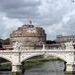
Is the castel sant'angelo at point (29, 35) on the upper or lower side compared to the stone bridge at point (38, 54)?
upper

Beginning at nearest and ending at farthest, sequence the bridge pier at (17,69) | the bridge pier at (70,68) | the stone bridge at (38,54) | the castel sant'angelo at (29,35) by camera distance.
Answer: the stone bridge at (38,54), the bridge pier at (70,68), the bridge pier at (17,69), the castel sant'angelo at (29,35)

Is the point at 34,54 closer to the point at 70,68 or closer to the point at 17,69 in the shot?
the point at 17,69

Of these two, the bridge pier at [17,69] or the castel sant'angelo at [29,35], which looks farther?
the castel sant'angelo at [29,35]

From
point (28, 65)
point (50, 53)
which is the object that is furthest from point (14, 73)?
point (28, 65)

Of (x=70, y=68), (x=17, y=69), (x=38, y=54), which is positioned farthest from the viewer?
(x=17, y=69)

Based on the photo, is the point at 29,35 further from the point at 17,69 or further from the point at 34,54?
the point at 34,54

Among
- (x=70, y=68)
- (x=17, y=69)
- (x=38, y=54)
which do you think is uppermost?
(x=38, y=54)

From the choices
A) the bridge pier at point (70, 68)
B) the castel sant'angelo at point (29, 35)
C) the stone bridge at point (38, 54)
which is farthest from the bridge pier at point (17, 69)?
the castel sant'angelo at point (29, 35)

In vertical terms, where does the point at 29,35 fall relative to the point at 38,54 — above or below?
above

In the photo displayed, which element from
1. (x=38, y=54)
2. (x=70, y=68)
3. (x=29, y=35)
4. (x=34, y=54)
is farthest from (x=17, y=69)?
(x=29, y=35)

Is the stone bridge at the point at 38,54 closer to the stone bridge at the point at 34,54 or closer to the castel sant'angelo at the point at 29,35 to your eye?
the stone bridge at the point at 34,54

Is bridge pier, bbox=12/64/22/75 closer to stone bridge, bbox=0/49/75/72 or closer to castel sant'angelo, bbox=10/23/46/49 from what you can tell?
stone bridge, bbox=0/49/75/72

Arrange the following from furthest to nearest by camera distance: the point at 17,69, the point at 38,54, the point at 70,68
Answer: the point at 17,69 → the point at 70,68 → the point at 38,54

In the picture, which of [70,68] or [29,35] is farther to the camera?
[29,35]
